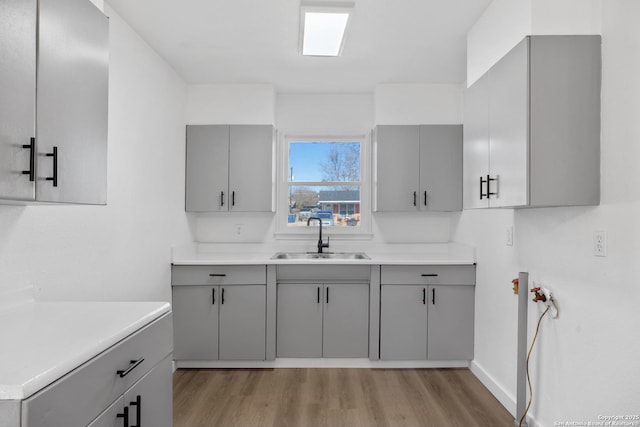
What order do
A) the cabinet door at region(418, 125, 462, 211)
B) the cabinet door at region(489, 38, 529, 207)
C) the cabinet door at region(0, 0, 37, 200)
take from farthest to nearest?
the cabinet door at region(418, 125, 462, 211) < the cabinet door at region(489, 38, 529, 207) < the cabinet door at region(0, 0, 37, 200)

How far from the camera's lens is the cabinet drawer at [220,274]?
3.30 metres

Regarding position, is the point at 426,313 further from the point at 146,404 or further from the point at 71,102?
the point at 71,102

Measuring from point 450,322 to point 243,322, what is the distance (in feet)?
5.55

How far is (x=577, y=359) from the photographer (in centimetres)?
189

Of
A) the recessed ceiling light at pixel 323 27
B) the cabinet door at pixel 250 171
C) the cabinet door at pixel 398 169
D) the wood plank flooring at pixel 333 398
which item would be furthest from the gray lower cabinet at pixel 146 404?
the cabinet door at pixel 398 169

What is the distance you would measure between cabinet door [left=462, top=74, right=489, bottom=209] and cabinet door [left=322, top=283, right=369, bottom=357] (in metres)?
1.28

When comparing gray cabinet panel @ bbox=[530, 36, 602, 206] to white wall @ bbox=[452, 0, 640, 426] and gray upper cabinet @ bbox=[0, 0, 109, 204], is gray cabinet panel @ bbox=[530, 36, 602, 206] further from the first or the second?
gray upper cabinet @ bbox=[0, 0, 109, 204]

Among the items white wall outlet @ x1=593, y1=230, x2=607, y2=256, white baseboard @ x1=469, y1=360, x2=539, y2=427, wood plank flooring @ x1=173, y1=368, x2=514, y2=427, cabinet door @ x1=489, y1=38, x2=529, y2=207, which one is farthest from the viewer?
wood plank flooring @ x1=173, y1=368, x2=514, y2=427

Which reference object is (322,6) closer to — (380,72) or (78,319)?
(380,72)

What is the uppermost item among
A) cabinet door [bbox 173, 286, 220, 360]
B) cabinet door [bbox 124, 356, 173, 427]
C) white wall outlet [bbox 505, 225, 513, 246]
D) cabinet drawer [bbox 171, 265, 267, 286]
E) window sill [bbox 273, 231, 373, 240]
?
white wall outlet [bbox 505, 225, 513, 246]

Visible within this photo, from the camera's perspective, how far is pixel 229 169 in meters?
3.71

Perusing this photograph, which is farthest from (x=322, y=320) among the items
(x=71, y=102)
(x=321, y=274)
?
(x=71, y=102)

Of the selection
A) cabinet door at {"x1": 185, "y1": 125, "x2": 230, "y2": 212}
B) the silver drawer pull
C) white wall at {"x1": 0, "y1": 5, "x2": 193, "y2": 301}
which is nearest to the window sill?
cabinet door at {"x1": 185, "y1": 125, "x2": 230, "y2": 212}

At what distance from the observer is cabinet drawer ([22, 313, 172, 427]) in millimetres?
917
